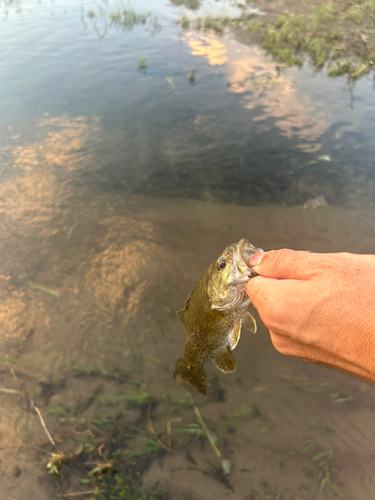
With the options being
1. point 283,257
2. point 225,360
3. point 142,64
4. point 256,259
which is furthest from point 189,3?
point 225,360

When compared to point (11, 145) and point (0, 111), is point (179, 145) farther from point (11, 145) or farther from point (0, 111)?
point (0, 111)

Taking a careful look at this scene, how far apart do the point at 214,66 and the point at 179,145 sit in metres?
4.50

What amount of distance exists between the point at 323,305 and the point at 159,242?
12.2 feet

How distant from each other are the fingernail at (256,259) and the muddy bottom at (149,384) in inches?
85.7

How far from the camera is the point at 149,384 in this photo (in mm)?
Result: 3637

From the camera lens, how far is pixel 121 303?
14.3 feet

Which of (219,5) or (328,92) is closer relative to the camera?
(328,92)

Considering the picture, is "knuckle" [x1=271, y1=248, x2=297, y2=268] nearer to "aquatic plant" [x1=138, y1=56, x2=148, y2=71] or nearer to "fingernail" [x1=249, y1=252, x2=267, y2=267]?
"fingernail" [x1=249, y1=252, x2=267, y2=267]

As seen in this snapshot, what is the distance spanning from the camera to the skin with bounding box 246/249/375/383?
1.56 m

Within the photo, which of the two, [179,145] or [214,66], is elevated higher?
[214,66]

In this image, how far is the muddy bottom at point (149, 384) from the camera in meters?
2.95

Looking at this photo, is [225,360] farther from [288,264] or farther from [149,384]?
[288,264]

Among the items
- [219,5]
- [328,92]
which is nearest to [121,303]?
[328,92]

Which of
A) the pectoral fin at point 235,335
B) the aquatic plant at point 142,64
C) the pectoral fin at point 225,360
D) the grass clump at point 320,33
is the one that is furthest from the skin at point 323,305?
the aquatic plant at point 142,64
